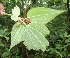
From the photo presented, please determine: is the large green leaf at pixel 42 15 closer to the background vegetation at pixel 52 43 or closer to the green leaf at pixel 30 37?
the green leaf at pixel 30 37

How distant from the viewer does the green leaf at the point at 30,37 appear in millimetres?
321

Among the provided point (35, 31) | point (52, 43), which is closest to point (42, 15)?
point (35, 31)

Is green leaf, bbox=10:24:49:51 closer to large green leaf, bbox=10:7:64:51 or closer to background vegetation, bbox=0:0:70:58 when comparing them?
large green leaf, bbox=10:7:64:51

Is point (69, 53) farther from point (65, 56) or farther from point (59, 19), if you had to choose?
point (59, 19)

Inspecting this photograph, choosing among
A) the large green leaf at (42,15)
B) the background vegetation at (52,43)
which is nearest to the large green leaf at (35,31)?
the large green leaf at (42,15)

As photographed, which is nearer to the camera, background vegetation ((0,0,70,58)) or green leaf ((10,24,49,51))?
green leaf ((10,24,49,51))

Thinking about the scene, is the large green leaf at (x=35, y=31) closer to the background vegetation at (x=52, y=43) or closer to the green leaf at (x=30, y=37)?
the green leaf at (x=30, y=37)

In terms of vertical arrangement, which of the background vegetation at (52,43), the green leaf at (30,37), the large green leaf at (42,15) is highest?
the large green leaf at (42,15)

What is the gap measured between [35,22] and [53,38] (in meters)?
2.07

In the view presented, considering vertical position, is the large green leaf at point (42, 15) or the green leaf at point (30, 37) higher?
the large green leaf at point (42, 15)

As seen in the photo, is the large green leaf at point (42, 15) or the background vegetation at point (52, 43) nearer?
the large green leaf at point (42, 15)

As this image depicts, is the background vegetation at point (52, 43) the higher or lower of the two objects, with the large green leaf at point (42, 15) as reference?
lower

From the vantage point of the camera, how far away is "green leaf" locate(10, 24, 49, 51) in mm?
321

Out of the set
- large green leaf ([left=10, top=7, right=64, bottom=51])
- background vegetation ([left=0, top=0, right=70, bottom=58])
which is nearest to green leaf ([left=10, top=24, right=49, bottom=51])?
large green leaf ([left=10, top=7, right=64, bottom=51])
